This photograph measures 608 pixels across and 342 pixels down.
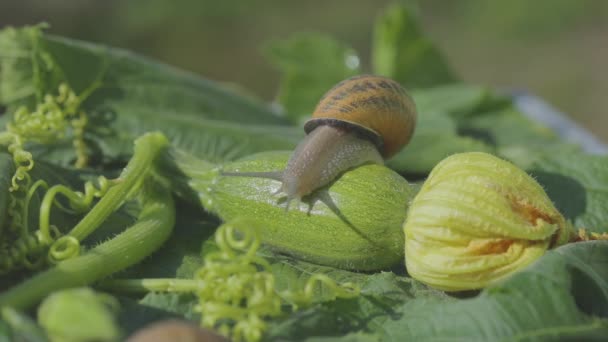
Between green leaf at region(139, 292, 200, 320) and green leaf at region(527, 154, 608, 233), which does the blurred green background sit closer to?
green leaf at region(527, 154, 608, 233)

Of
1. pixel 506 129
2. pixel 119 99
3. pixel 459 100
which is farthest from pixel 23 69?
pixel 506 129

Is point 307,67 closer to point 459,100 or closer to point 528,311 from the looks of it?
point 459,100

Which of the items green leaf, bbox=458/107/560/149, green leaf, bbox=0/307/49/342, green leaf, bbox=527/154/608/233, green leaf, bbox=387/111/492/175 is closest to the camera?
green leaf, bbox=0/307/49/342

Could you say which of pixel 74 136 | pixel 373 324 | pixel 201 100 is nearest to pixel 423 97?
pixel 201 100

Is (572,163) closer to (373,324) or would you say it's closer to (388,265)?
(388,265)

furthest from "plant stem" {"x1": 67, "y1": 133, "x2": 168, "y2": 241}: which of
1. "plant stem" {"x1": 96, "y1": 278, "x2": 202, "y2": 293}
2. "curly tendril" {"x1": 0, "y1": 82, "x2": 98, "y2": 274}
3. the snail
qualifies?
the snail

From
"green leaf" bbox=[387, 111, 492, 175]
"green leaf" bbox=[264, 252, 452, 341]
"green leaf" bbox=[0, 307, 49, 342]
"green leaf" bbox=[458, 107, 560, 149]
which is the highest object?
"green leaf" bbox=[387, 111, 492, 175]

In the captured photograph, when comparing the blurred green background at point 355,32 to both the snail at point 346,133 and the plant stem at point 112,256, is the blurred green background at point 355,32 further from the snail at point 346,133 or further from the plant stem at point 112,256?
the plant stem at point 112,256
